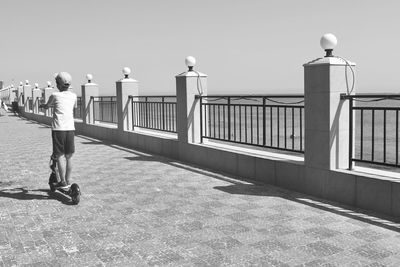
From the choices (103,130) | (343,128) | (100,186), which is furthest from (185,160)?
(103,130)

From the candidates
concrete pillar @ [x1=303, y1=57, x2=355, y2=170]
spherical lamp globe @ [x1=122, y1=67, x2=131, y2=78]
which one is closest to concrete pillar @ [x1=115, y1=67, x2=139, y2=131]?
spherical lamp globe @ [x1=122, y1=67, x2=131, y2=78]

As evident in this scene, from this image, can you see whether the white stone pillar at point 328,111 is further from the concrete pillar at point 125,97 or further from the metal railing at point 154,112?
the concrete pillar at point 125,97

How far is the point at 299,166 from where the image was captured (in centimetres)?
639

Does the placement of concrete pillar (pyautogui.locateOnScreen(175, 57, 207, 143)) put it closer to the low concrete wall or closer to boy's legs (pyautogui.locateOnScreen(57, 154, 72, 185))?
the low concrete wall

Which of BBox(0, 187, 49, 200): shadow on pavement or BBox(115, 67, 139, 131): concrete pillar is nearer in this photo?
BBox(0, 187, 49, 200): shadow on pavement

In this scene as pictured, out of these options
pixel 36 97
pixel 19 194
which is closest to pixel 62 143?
pixel 19 194

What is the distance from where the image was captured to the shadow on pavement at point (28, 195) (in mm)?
6242

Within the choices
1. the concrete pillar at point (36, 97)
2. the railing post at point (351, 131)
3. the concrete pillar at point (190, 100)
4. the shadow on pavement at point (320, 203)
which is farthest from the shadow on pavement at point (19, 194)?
the concrete pillar at point (36, 97)

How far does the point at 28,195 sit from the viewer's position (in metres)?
6.49

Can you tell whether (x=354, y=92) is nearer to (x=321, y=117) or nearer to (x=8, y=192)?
(x=321, y=117)

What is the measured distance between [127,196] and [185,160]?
10.0ft

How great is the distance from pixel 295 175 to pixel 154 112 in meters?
6.09

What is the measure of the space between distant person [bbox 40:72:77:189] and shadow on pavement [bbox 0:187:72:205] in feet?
0.76

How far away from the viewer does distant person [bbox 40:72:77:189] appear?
5953 millimetres
